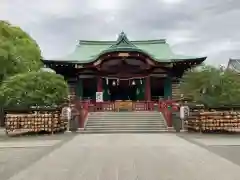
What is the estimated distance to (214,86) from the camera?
25641 millimetres

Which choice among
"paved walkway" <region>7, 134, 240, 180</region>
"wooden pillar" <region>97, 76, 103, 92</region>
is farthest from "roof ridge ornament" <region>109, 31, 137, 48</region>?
"paved walkway" <region>7, 134, 240, 180</region>

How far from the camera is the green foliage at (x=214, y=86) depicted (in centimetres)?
2503

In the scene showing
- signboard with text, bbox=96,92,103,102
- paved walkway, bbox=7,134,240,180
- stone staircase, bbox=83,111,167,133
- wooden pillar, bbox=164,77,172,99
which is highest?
wooden pillar, bbox=164,77,172,99

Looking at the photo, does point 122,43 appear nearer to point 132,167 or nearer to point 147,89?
point 147,89

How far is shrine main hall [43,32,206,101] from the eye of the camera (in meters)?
29.7

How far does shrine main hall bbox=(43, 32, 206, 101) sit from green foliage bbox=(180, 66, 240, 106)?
11.3 ft

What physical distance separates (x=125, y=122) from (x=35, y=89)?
691 cm

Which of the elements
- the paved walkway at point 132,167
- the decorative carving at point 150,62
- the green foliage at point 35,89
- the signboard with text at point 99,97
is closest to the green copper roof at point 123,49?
the decorative carving at point 150,62

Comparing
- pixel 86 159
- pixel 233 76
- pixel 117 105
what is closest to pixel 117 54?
pixel 117 105

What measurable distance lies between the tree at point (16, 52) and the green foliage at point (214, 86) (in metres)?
15.3

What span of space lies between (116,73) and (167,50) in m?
7.70

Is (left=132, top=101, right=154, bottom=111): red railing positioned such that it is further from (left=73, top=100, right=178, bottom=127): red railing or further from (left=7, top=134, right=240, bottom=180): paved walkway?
(left=7, top=134, right=240, bottom=180): paved walkway

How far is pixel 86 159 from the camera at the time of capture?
9906 millimetres

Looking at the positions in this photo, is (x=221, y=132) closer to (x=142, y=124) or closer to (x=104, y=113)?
(x=142, y=124)
